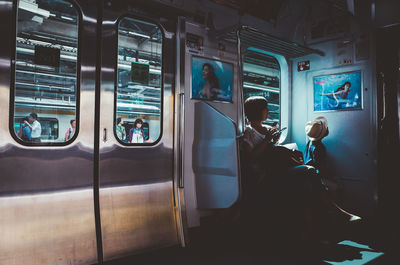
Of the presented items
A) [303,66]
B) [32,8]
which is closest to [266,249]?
[303,66]

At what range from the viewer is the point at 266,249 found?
10.4 ft

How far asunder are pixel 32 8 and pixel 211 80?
195 cm

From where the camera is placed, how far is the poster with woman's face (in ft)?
12.0

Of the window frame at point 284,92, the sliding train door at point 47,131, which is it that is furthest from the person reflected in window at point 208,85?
the window frame at point 284,92

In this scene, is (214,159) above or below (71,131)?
below

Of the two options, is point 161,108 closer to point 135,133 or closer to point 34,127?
point 135,133

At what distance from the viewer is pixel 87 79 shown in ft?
9.48

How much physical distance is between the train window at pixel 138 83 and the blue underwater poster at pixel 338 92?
8.09ft

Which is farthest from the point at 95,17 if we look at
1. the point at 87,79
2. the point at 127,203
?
the point at 127,203

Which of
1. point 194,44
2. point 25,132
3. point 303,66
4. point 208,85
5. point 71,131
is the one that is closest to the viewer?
point 25,132

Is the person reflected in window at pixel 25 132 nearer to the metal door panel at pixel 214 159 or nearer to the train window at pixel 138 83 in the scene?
the train window at pixel 138 83

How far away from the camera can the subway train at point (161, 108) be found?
2.61m

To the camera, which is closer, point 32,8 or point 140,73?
point 32,8

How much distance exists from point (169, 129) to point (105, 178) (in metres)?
0.85
